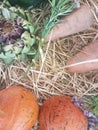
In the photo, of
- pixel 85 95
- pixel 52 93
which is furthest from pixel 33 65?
pixel 85 95

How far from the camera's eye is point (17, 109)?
1.63 m

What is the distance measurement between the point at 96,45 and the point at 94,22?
0.37ft

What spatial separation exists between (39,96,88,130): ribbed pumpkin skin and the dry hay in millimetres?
99

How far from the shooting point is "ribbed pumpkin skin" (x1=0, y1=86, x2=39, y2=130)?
5.32 feet

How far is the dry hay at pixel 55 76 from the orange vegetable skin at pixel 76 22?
3 centimetres

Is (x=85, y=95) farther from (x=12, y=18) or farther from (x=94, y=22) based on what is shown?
(x=12, y=18)

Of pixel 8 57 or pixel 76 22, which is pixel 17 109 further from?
pixel 76 22

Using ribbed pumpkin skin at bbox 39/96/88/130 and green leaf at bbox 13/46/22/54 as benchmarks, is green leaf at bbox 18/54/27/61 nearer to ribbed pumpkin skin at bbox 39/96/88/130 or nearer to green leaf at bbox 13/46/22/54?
green leaf at bbox 13/46/22/54


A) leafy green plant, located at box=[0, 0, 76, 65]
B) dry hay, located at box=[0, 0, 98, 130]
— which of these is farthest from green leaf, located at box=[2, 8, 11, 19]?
dry hay, located at box=[0, 0, 98, 130]

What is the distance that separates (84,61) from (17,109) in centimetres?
35

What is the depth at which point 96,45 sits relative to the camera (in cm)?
178

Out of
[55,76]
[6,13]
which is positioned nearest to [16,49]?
[6,13]

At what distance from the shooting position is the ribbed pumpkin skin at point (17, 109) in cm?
162

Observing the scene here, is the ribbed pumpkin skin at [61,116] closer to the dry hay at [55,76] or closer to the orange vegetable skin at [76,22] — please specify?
the dry hay at [55,76]
